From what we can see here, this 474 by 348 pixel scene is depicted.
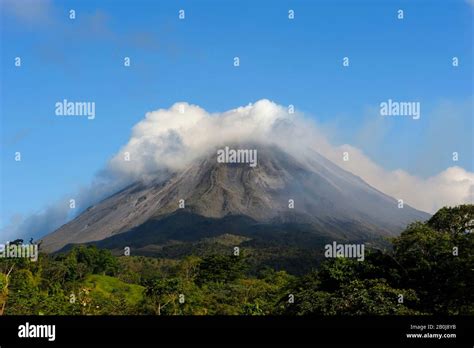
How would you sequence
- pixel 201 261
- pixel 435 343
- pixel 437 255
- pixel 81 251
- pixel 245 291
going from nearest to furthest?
pixel 435 343 → pixel 437 255 → pixel 245 291 → pixel 201 261 → pixel 81 251

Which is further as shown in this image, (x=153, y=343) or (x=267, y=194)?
(x=267, y=194)

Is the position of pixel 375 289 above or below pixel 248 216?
below

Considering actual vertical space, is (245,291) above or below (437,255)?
below

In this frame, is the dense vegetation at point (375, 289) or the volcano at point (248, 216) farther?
the volcano at point (248, 216)

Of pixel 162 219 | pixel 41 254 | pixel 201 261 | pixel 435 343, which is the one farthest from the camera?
pixel 162 219

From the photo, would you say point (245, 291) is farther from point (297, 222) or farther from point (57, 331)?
point (297, 222)

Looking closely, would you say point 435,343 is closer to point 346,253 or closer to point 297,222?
point 346,253

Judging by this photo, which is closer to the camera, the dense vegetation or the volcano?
the dense vegetation

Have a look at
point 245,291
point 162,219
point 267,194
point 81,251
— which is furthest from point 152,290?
point 267,194

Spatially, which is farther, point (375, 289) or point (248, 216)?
point (248, 216)
